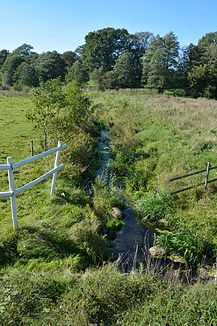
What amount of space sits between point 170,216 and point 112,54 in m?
70.4

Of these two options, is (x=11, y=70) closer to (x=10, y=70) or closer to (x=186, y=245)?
(x=10, y=70)

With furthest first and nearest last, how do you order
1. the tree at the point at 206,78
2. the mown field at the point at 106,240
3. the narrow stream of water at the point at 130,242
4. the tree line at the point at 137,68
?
the tree line at the point at 137,68 < the tree at the point at 206,78 < the narrow stream of water at the point at 130,242 < the mown field at the point at 106,240

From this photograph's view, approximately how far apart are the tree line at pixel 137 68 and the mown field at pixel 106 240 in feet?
112

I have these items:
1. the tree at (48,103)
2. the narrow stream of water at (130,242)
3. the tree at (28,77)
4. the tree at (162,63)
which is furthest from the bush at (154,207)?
the tree at (28,77)

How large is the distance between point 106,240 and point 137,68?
199ft

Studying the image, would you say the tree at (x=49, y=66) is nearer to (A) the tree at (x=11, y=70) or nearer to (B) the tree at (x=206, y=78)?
(A) the tree at (x=11, y=70)

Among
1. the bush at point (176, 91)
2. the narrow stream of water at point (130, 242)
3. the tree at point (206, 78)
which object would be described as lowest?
the narrow stream of water at point (130, 242)

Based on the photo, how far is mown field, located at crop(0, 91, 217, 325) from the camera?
204 inches

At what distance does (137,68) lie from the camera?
65.6m

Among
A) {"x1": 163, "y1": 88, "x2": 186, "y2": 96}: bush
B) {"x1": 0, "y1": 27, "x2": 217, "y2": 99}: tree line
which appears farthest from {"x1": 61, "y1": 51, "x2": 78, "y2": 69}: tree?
{"x1": 163, "y1": 88, "x2": 186, "y2": 96}: bush

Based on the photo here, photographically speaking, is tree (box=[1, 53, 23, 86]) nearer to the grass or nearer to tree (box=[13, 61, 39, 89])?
tree (box=[13, 61, 39, 89])

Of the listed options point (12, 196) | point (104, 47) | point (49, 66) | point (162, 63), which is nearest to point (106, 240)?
point (12, 196)

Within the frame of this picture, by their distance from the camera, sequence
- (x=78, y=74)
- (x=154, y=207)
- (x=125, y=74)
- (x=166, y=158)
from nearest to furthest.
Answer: (x=154, y=207) < (x=166, y=158) < (x=125, y=74) < (x=78, y=74)

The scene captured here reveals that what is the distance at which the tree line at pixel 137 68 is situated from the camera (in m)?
55.2
